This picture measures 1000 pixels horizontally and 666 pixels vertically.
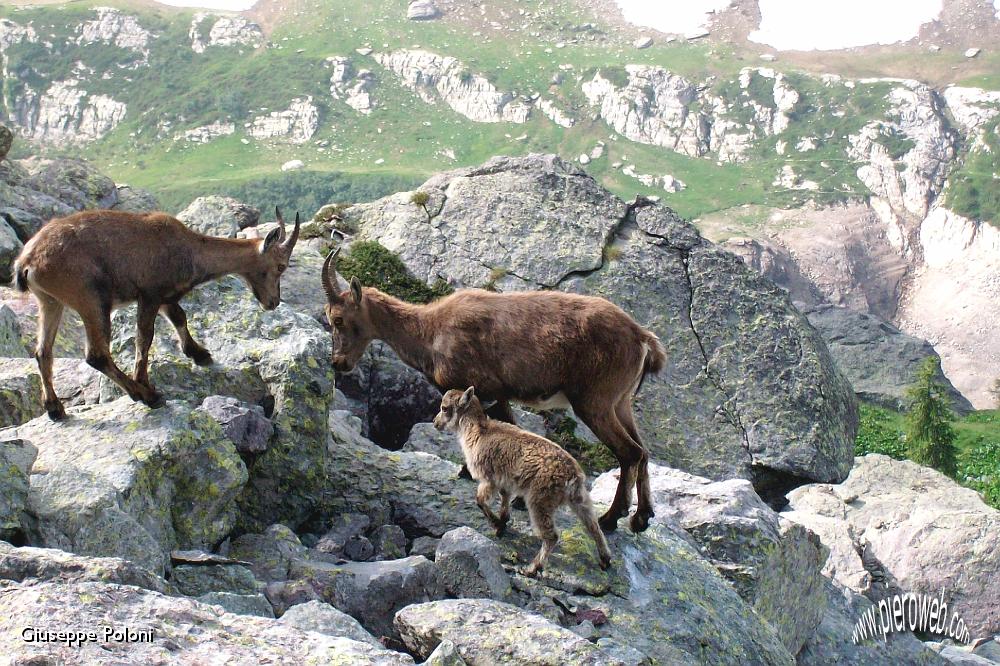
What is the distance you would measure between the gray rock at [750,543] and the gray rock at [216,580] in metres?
5.30

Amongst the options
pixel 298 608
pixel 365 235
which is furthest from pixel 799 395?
pixel 298 608

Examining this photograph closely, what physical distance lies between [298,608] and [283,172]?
17892 cm

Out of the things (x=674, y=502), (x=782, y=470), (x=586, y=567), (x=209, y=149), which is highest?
(x=586, y=567)

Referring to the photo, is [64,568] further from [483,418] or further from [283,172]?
[283,172]

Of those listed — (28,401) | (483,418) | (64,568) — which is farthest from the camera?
(28,401)

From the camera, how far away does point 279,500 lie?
36.4ft

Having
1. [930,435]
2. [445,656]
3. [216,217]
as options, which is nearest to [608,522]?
[445,656]

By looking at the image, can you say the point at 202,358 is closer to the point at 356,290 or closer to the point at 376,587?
the point at 356,290

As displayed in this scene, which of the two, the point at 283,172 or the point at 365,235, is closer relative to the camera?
the point at 365,235

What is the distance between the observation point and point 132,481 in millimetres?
9070

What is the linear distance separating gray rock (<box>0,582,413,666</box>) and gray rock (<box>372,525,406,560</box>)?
3.77m

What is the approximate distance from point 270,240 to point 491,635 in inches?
294

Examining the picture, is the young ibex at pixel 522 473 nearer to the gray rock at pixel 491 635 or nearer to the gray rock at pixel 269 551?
the gray rock at pixel 491 635

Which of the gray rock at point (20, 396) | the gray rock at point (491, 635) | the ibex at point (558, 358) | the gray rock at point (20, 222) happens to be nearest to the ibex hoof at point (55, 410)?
the gray rock at point (20, 396)
